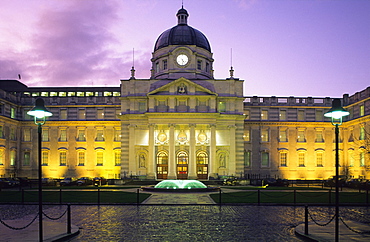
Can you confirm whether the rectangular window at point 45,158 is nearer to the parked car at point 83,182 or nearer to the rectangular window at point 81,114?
the rectangular window at point 81,114

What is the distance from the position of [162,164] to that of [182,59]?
19579 mm

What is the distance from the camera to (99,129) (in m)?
66.6

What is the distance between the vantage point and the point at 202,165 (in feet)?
194

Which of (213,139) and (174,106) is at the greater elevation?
(174,106)

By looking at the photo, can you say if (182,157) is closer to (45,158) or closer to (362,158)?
(45,158)

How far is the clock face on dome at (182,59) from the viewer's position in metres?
65.4

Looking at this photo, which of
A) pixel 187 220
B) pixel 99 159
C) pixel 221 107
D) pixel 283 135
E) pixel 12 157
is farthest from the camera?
pixel 283 135

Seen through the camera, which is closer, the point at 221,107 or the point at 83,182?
the point at 83,182

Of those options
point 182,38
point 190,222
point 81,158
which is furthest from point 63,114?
point 190,222

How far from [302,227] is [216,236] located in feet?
15.1

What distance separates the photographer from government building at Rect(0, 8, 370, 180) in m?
58.3

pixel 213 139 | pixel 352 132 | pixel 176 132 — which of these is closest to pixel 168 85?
pixel 176 132

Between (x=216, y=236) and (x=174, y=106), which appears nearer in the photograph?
(x=216, y=236)

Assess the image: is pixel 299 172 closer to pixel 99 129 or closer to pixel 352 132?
pixel 352 132
